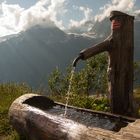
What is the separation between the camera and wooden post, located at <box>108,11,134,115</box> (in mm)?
7703

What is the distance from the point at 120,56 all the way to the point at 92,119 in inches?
72.1

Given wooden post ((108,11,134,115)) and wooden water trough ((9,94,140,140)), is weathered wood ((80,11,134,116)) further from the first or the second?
wooden water trough ((9,94,140,140))

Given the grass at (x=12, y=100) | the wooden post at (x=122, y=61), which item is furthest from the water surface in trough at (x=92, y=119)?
the grass at (x=12, y=100)

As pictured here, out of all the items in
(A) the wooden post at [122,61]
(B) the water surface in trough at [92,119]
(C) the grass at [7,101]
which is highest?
(A) the wooden post at [122,61]

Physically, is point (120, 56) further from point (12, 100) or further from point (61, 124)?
point (12, 100)

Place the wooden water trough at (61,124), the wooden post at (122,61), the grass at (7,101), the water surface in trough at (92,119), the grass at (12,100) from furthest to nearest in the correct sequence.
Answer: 1. the grass at (12,100)
2. the grass at (7,101)
3. the wooden post at (122,61)
4. the water surface in trough at (92,119)
5. the wooden water trough at (61,124)

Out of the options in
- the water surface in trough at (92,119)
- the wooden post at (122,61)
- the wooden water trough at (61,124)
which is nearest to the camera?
the wooden water trough at (61,124)

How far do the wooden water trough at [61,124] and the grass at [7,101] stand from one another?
0.93 metres

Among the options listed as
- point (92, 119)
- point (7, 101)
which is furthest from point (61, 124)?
point (7, 101)

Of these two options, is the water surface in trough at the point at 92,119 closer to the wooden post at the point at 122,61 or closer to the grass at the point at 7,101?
the wooden post at the point at 122,61

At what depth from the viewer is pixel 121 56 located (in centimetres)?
775

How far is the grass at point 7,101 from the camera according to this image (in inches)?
387

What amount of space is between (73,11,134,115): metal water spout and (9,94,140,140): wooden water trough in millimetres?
548

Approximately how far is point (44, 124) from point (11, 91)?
903 cm
